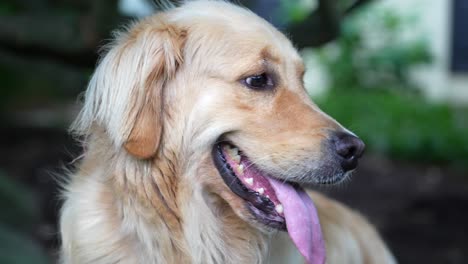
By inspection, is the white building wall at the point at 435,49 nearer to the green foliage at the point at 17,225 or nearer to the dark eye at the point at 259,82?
the green foliage at the point at 17,225

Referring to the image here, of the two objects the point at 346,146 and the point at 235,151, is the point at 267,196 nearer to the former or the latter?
the point at 235,151

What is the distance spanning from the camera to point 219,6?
3.49 metres

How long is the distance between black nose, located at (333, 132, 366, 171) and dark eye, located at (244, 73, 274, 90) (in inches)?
14.3

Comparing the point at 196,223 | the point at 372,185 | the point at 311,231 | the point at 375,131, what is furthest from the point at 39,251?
the point at 375,131

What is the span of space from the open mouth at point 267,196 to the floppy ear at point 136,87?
297mm

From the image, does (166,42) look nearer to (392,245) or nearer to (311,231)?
(311,231)

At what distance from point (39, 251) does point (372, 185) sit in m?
3.78

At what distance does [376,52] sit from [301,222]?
8.11 m

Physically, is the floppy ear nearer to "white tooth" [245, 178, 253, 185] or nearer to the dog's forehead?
the dog's forehead

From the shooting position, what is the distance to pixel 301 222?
3.14 metres

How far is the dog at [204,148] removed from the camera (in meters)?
3.16

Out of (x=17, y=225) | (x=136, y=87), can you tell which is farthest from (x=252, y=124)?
(x=17, y=225)

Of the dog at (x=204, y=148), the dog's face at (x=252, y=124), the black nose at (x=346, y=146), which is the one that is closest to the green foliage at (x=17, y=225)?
the dog at (x=204, y=148)

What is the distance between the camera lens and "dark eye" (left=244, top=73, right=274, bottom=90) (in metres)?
3.23
